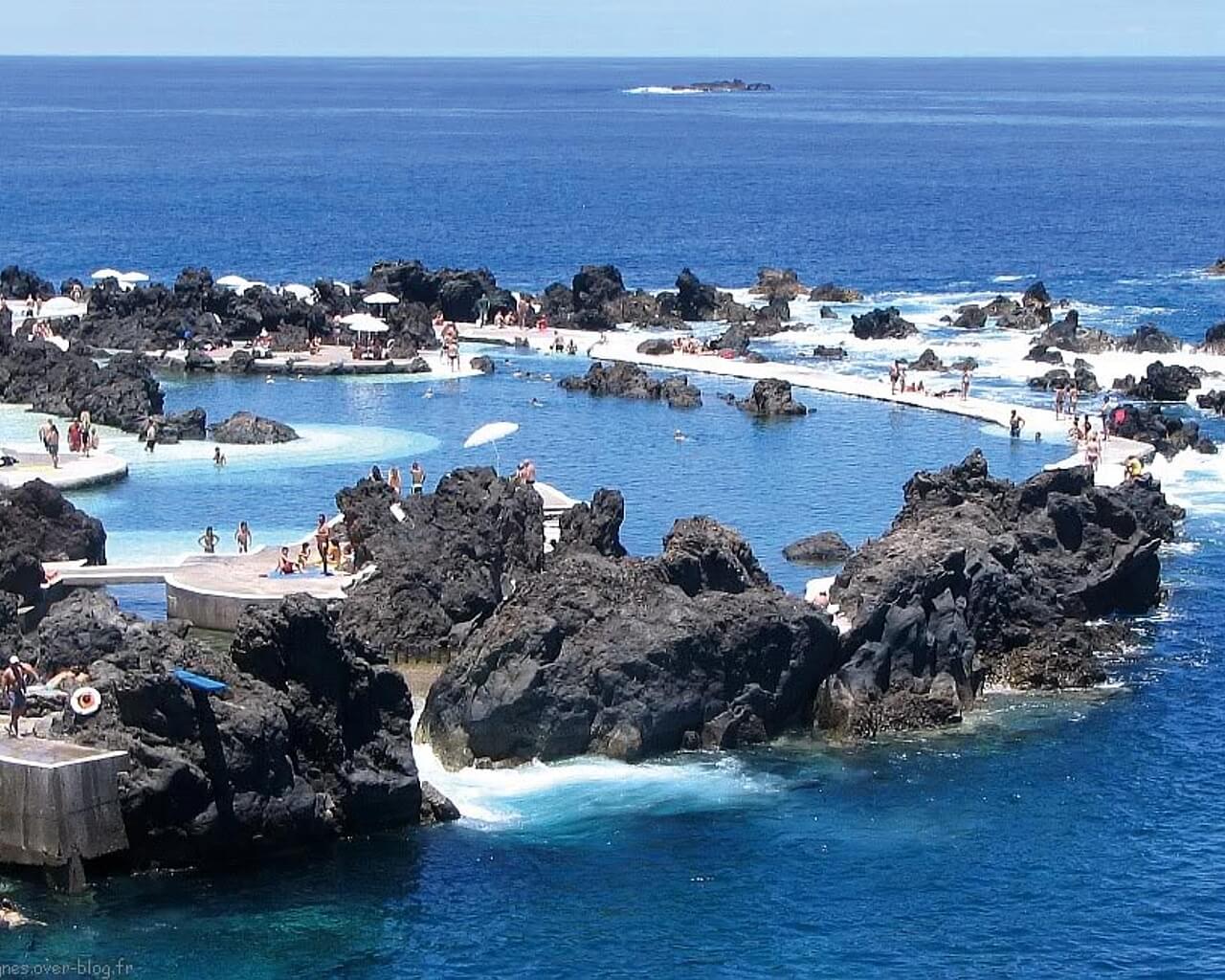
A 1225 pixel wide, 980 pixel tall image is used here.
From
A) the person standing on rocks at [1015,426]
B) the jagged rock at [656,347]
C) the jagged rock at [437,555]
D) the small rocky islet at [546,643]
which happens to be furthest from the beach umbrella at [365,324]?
the small rocky islet at [546,643]

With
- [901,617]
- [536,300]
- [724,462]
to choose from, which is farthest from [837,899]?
[536,300]

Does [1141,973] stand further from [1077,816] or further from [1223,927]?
[1077,816]

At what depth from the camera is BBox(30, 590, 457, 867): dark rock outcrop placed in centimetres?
4562

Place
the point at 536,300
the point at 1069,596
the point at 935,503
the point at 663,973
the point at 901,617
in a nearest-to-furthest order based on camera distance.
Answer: the point at 663,973
the point at 901,617
the point at 1069,596
the point at 935,503
the point at 536,300

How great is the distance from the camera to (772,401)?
102 meters

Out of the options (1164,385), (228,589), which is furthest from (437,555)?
(1164,385)

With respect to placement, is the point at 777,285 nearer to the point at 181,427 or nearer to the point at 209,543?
the point at 181,427

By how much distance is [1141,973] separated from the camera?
140 feet

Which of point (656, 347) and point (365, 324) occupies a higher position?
point (365, 324)

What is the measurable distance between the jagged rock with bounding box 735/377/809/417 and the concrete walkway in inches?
151

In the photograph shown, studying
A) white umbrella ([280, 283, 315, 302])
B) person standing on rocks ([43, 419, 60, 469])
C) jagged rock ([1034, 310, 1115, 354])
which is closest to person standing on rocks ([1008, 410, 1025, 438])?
jagged rock ([1034, 310, 1115, 354])

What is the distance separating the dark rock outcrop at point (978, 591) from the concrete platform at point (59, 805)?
60.6 ft

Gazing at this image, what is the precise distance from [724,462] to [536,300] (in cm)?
4617

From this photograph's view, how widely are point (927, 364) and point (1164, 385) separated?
1320 centimetres
